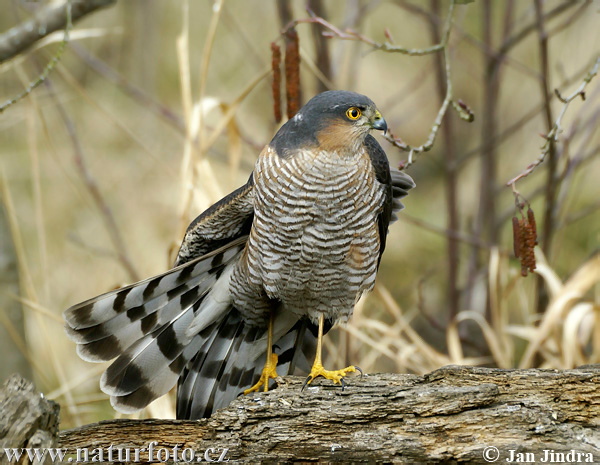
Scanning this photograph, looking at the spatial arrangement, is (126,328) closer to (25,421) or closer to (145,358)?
(145,358)

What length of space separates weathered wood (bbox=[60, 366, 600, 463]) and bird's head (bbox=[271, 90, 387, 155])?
1.04 m

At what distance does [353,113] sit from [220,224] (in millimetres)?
856

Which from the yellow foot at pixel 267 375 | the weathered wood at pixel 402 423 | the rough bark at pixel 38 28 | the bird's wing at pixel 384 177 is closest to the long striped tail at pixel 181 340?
the yellow foot at pixel 267 375

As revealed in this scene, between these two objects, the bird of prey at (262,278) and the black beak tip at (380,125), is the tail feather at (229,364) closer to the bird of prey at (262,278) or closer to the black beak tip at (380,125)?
the bird of prey at (262,278)

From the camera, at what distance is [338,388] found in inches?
116

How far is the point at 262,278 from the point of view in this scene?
3279 millimetres

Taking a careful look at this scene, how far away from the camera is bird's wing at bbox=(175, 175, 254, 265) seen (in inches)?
128

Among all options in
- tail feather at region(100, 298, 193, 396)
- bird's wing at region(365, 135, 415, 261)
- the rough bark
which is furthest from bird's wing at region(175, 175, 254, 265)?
the rough bark

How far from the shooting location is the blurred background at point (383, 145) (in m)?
4.34

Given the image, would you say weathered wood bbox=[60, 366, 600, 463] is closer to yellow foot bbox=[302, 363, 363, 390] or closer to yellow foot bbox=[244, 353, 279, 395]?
yellow foot bbox=[302, 363, 363, 390]

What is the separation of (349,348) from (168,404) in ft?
4.33

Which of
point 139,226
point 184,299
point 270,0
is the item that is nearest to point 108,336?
point 184,299

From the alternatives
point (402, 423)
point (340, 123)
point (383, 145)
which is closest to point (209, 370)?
point (402, 423)

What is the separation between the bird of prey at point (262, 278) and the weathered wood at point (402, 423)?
278mm
